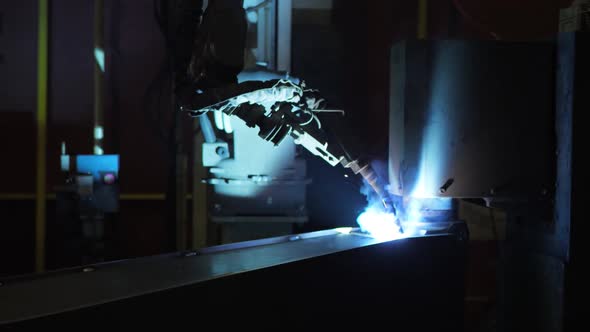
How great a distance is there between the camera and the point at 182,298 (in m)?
0.65

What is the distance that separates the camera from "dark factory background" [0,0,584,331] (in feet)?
5.92

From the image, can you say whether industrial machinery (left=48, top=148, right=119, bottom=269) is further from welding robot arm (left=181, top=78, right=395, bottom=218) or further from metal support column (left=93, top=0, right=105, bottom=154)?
welding robot arm (left=181, top=78, right=395, bottom=218)

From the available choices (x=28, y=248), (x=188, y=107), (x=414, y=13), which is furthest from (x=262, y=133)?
(x=28, y=248)

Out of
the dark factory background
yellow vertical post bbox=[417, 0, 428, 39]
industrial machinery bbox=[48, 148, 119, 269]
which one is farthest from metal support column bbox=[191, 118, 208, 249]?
yellow vertical post bbox=[417, 0, 428, 39]

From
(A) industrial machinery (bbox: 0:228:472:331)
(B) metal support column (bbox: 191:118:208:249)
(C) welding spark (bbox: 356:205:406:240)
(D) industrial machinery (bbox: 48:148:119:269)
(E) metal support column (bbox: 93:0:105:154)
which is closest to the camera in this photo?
(A) industrial machinery (bbox: 0:228:472:331)

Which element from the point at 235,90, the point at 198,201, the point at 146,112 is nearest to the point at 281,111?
the point at 235,90

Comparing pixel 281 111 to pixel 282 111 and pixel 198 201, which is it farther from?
pixel 198 201

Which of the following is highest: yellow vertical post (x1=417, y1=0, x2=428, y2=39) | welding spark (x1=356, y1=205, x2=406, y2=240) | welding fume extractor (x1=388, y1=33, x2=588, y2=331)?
yellow vertical post (x1=417, y1=0, x2=428, y2=39)

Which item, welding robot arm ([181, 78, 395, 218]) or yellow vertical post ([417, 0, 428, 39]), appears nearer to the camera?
welding robot arm ([181, 78, 395, 218])

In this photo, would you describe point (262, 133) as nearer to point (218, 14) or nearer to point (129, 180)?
point (218, 14)

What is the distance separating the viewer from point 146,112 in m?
2.01

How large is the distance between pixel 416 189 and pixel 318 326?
332 mm

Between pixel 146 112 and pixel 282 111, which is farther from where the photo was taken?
pixel 146 112

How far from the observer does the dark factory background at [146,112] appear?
180 centimetres
